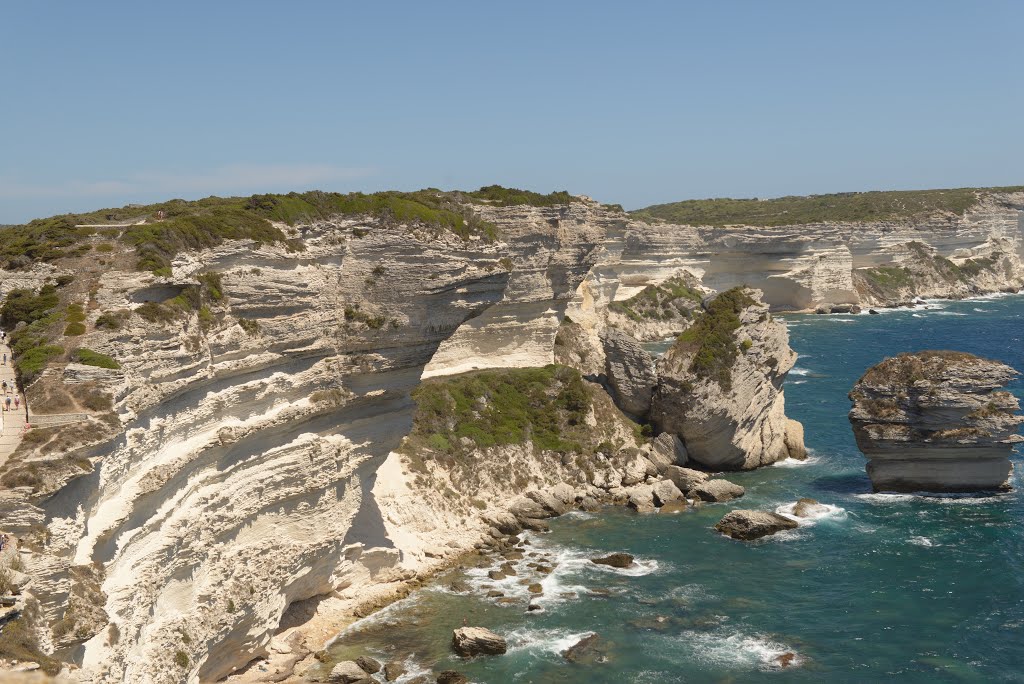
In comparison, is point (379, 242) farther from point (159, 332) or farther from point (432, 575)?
point (432, 575)

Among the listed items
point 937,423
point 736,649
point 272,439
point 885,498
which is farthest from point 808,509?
point 272,439

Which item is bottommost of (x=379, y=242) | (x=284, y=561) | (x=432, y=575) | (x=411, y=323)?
(x=432, y=575)

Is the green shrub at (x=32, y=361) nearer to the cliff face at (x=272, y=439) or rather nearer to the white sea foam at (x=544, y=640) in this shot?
the cliff face at (x=272, y=439)

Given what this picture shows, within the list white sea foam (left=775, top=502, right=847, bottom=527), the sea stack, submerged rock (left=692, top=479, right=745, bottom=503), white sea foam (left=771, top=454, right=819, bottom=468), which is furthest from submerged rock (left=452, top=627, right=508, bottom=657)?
white sea foam (left=771, top=454, right=819, bottom=468)

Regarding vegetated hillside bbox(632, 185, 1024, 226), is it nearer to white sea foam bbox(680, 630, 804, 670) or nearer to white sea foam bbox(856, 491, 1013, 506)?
white sea foam bbox(856, 491, 1013, 506)

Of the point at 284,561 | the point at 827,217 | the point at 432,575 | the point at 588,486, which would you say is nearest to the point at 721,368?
the point at 588,486
